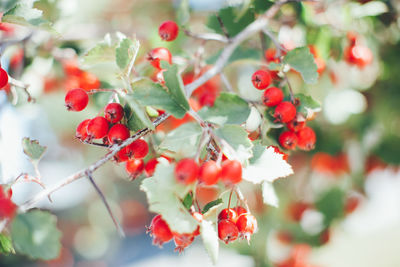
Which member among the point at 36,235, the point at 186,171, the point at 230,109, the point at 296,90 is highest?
the point at 186,171

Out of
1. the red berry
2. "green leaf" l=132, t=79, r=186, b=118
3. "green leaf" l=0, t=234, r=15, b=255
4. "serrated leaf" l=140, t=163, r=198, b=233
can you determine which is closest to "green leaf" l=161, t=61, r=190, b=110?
"green leaf" l=132, t=79, r=186, b=118

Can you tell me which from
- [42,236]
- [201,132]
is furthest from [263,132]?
[42,236]

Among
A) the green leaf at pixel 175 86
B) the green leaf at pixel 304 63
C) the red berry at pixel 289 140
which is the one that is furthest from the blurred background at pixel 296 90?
the green leaf at pixel 175 86

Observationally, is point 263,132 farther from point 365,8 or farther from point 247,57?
point 365,8

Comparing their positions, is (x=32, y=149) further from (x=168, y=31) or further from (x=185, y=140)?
(x=168, y=31)

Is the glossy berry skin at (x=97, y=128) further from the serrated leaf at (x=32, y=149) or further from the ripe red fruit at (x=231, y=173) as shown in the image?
the ripe red fruit at (x=231, y=173)

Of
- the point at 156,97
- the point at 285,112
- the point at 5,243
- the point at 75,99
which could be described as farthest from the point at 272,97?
the point at 5,243
